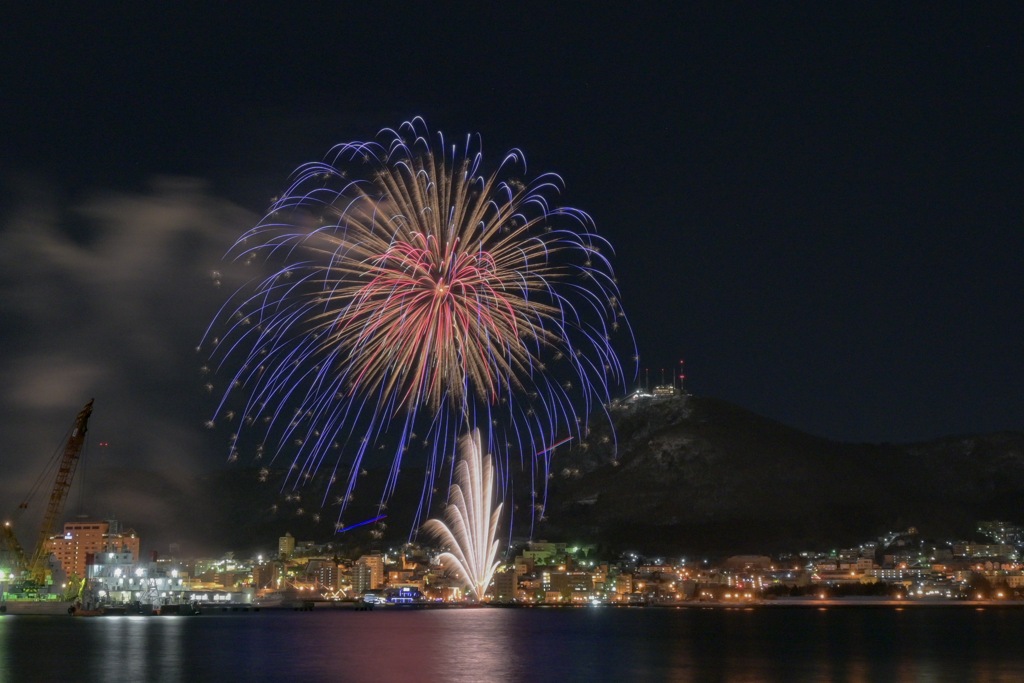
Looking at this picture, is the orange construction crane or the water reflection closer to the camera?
the water reflection

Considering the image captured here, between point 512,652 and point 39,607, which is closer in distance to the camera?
point 512,652

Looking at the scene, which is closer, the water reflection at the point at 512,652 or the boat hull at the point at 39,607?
the water reflection at the point at 512,652

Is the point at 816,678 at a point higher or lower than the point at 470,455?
lower

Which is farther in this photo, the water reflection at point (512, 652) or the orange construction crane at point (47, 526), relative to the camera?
the orange construction crane at point (47, 526)

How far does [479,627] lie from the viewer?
10512 cm

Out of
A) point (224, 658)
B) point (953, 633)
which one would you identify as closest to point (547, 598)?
point (953, 633)

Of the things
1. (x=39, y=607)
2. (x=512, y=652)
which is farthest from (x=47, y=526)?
(x=512, y=652)

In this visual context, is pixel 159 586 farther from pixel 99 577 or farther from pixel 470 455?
pixel 470 455

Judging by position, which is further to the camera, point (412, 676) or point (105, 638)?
point (105, 638)

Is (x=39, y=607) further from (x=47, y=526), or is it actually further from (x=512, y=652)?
(x=512, y=652)

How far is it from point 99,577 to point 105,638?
8124 centimetres

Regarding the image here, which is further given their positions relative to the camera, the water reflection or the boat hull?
the boat hull

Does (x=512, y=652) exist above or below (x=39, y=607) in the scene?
above

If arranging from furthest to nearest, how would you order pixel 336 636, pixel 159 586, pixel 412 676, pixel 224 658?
pixel 159 586
pixel 336 636
pixel 224 658
pixel 412 676
